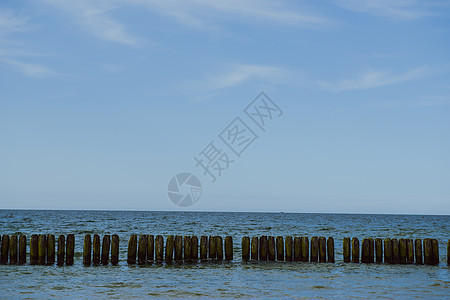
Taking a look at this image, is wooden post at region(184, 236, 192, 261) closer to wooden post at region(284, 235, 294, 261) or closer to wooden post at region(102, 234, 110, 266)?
wooden post at region(102, 234, 110, 266)

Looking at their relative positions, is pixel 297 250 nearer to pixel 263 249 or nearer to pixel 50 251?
pixel 263 249

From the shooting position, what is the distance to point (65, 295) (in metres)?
12.8

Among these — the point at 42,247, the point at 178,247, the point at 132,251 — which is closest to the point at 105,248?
the point at 132,251

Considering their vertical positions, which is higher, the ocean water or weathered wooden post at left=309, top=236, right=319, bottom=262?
weathered wooden post at left=309, top=236, right=319, bottom=262

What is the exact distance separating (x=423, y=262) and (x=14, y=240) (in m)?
14.6

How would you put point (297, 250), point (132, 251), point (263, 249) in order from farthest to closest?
point (263, 249)
point (297, 250)
point (132, 251)

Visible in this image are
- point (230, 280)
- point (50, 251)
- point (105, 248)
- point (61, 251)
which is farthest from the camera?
point (61, 251)

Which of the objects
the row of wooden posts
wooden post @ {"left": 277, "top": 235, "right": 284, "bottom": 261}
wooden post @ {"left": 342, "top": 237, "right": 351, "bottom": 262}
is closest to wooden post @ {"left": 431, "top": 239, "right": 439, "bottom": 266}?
the row of wooden posts

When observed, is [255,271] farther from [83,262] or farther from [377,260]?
[83,262]

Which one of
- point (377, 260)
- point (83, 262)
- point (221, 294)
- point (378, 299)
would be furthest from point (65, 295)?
point (377, 260)

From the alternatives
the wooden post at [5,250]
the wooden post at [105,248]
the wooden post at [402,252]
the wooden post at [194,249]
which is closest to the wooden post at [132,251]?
the wooden post at [105,248]

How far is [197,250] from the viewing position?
18172 millimetres

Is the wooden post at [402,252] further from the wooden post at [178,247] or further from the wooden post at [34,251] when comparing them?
the wooden post at [34,251]

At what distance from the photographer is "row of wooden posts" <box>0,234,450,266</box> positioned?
17.7 m
